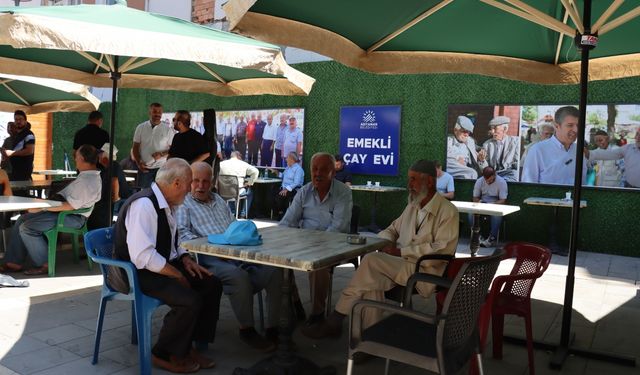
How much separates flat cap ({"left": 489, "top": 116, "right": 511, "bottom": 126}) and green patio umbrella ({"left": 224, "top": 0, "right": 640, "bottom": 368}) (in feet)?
14.0

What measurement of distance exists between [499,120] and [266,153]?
4996mm

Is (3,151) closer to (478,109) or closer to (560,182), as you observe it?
(478,109)

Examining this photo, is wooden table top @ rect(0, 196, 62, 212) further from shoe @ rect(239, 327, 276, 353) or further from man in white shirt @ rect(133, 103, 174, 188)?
shoe @ rect(239, 327, 276, 353)

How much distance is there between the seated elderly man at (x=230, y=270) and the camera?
3.60 meters

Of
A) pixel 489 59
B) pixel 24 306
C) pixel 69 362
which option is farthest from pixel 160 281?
pixel 489 59

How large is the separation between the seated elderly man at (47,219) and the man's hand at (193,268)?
2.42 m

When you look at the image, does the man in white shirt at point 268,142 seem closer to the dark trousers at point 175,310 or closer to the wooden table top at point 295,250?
the wooden table top at point 295,250

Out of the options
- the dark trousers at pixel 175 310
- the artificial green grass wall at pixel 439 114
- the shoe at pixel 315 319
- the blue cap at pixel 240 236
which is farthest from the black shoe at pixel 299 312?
the artificial green grass wall at pixel 439 114

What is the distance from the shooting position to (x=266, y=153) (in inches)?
470

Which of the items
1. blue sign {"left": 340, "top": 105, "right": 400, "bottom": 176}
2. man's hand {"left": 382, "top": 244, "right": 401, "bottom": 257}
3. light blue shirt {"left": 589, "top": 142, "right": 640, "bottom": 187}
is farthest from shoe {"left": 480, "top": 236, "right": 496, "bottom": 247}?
man's hand {"left": 382, "top": 244, "right": 401, "bottom": 257}

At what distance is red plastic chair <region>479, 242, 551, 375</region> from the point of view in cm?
330

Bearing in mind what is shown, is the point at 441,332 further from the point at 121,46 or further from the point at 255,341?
the point at 121,46

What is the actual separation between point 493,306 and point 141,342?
2.09 metres

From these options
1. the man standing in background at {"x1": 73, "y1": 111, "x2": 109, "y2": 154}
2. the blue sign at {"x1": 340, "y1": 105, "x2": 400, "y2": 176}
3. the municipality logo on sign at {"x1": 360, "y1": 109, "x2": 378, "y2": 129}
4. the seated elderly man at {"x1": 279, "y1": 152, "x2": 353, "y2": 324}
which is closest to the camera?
the seated elderly man at {"x1": 279, "y1": 152, "x2": 353, "y2": 324}
